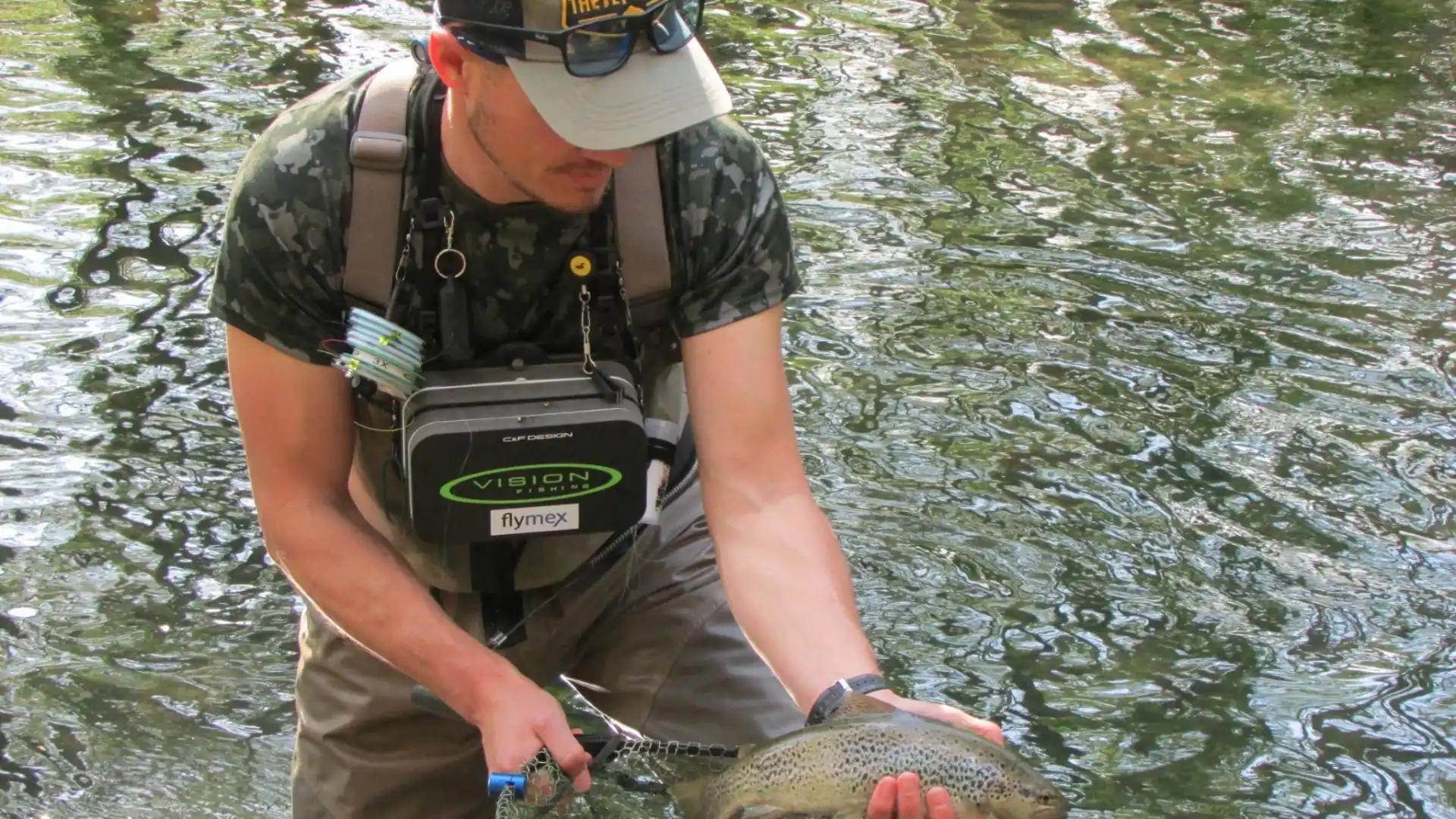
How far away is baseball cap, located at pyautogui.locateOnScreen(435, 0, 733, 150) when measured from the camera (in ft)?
11.0

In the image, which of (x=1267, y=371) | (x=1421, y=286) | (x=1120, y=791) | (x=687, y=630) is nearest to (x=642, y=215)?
(x=687, y=630)

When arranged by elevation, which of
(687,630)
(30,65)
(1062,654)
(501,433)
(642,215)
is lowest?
(30,65)

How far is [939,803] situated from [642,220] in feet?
4.37

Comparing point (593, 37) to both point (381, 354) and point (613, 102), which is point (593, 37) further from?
point (381, 354)

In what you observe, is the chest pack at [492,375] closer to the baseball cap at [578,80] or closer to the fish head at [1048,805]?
the baseball cap at [578,80]

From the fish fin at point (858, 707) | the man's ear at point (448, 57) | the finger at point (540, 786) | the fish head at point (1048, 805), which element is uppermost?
the man's ear at point (448, 57)

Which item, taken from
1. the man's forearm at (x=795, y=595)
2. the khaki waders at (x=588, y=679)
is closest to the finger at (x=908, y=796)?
the man's forearm at (x=795, y=595)

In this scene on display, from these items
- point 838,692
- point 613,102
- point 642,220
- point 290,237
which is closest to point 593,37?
point 613,102

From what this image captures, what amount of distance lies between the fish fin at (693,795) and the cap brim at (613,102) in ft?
4.29

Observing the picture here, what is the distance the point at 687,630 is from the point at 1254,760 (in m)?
2.24

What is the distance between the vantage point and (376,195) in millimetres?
3639

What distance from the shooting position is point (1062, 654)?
241 inches

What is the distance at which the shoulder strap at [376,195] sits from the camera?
3.62 m

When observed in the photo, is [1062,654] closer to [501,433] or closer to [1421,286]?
[501,433]
